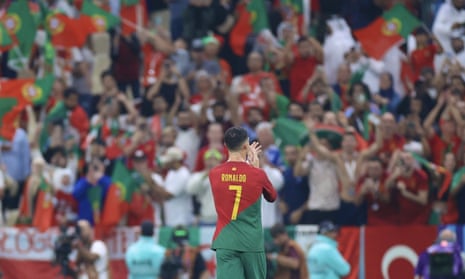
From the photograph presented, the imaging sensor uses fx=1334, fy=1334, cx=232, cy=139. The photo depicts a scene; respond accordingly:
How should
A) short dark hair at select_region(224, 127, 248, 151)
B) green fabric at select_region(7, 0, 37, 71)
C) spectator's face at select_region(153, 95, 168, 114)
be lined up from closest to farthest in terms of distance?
short dark hair at select_region(224, 127, 248, 151)
spectator's face at select_region(153, 95, 168, 114)
green fabric at select_region(7, 0, 37, 71)

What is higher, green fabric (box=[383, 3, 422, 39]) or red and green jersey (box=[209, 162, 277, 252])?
green fabric (box=[383, 3, 422, 39])

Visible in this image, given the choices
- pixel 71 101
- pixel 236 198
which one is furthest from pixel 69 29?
pixel 236 198

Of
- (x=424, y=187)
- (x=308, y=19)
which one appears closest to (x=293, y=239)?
(x=424, y=187)

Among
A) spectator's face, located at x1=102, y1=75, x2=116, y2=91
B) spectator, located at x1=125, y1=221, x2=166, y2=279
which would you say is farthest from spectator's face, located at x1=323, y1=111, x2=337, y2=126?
spectator's face, located at x1=102, y1=75, x2=116, y2=91

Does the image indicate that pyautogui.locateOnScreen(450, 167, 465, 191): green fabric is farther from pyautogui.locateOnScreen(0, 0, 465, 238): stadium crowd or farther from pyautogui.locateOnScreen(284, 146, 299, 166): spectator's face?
pyautogui.locateOnScreen(284, 146, 299, 166): spectator's face

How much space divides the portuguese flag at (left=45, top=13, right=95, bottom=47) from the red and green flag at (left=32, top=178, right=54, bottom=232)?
328 cm

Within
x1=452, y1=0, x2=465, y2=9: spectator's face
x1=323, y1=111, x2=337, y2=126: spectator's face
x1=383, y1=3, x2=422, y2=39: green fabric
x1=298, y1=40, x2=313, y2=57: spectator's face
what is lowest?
x1=323, y1=111, x2=337, y2=126: spectator's face

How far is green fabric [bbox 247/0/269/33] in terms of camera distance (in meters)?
23.5

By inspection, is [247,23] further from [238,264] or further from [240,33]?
[238,264]

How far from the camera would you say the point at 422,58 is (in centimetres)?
2177

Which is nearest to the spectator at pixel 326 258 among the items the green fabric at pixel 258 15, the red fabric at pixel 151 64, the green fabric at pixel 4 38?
the red fabric at pixel 151 64

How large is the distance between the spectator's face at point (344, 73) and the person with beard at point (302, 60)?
681 millimetres

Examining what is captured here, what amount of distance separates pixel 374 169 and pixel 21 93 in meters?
6.77

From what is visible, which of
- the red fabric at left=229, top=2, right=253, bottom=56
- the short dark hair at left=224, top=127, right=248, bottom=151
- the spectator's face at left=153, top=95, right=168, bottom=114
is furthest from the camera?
the red fabric at left=229, top=2, right=253, bottom=56
